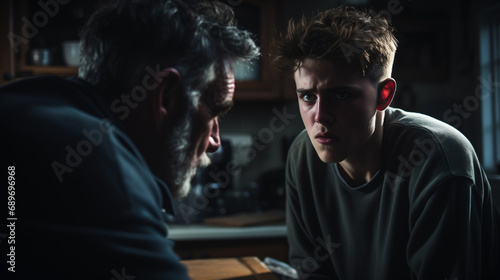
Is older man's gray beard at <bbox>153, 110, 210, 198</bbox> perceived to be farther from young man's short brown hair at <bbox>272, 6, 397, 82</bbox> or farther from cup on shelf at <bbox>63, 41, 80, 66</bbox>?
cup on shelf at <bbox>63, 41, 80, 66</bbox>

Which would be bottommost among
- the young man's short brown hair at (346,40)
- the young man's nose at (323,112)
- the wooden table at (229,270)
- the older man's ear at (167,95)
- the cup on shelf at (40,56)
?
the wooden table at (229,270)

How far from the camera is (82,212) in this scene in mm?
536

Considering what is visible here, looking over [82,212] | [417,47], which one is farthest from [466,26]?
[82,212]

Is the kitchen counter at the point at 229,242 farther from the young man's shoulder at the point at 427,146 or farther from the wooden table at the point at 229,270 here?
the young man's shoulder at the point at 427,146

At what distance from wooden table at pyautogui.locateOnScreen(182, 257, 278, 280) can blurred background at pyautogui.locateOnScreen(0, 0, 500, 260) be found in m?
0.67

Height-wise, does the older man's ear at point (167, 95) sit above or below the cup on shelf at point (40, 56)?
Result: below

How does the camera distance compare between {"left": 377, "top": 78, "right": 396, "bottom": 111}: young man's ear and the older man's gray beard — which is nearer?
the older man's gray beard

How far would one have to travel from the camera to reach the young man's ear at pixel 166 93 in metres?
0.72

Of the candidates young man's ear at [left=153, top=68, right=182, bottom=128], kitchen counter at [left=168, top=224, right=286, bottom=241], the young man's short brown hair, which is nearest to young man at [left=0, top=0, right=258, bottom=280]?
young man's ear at [left=153, top=68, right=182, bottom=128]

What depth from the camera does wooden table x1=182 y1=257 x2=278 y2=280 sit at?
1083 mm

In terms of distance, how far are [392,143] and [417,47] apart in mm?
2012

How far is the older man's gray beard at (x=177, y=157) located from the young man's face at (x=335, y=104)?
253 millimetres

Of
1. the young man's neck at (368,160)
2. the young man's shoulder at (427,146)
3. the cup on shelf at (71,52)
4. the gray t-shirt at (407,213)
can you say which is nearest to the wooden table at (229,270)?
the gray t-shirt at (407,213)

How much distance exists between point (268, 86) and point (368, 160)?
1.45 m
